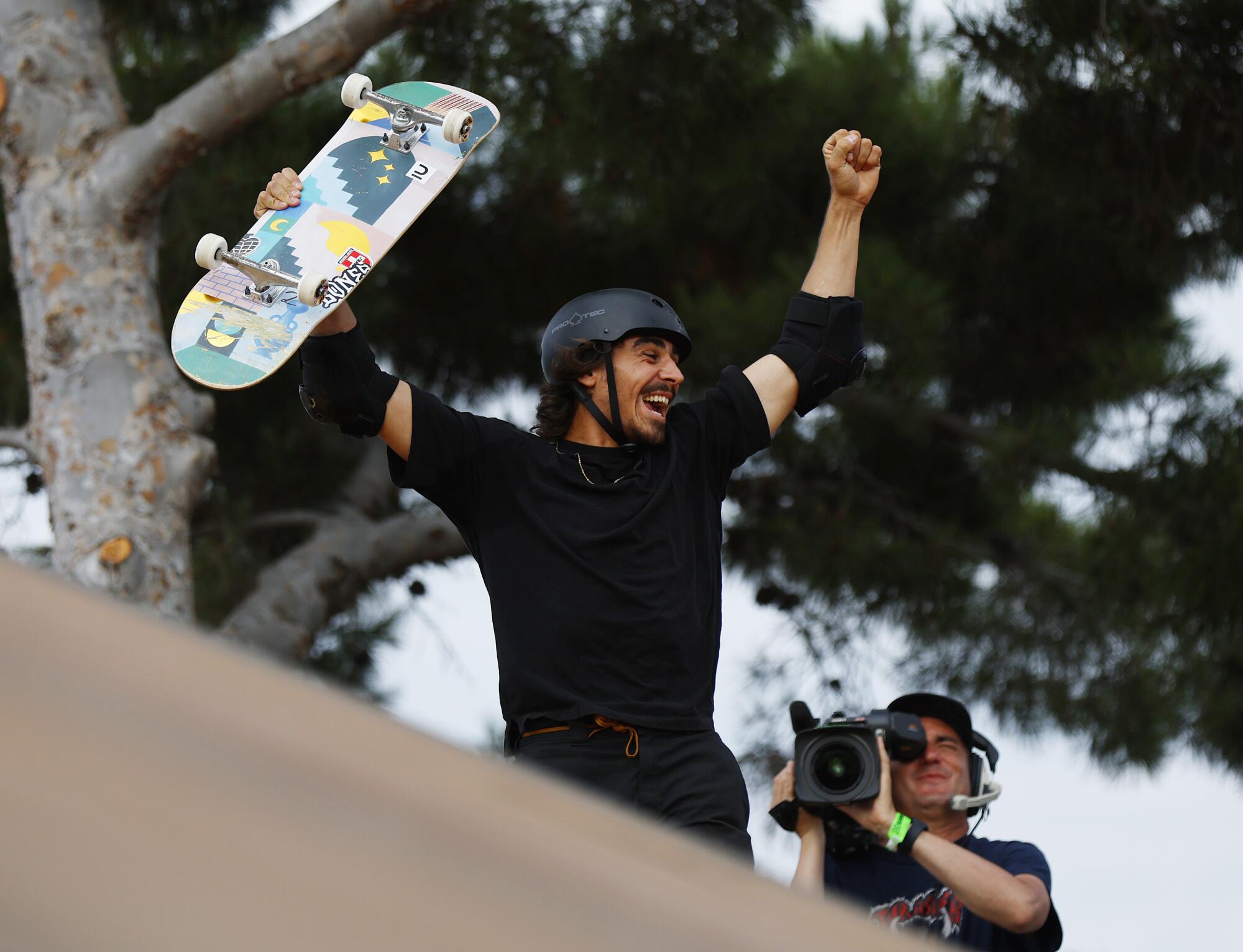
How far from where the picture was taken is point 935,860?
2.64 m

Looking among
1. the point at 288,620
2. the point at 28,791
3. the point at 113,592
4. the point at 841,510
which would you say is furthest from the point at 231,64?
the point at 28,791

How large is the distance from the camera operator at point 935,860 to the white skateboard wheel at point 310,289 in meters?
1.37

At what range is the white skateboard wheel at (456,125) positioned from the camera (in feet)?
8.66

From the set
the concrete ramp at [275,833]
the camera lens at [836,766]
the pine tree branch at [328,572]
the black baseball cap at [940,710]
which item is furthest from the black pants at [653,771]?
the pine tree branch at [328,572]

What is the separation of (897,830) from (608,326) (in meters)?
1.12

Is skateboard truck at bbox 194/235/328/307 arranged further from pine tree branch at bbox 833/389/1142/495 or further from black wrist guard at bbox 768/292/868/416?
pine tree branch at bbox 833/389/1142/495

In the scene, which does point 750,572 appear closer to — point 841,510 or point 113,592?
point 841,510

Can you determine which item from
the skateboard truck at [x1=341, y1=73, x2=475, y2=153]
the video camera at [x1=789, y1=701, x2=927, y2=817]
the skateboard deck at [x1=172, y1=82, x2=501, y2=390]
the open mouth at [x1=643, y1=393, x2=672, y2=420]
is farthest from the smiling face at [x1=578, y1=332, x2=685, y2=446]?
the video camera at [x1=789, y1=701, x2=927, y2=817]

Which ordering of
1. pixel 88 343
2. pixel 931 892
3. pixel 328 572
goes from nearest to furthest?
pixel 931 892, pixel 88 343, pixel 328 572

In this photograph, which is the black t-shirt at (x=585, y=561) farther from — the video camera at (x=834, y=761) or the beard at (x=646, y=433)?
the video camera at (x=834, y=761)

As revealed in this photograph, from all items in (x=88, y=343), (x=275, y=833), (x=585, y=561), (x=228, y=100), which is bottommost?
(x=88, y=343)

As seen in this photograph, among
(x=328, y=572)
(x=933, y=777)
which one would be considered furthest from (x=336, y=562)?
(x=933, y=777)

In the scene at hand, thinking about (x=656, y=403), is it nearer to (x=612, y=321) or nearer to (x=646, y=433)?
(x=646, y=433)

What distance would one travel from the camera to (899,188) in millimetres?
6066
